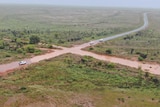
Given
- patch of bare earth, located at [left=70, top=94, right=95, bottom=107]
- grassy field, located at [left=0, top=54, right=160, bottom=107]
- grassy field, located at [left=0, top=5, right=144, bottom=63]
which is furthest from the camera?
grassy field, located at [left=0, top=5, right=144, bottom=63]

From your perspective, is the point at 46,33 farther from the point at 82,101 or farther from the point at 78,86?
the point at 82,101

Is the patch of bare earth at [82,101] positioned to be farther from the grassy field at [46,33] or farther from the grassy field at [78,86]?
the grassy field at [46,33]

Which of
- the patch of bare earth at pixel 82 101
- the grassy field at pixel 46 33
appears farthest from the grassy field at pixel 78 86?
the grassy field at pixel 46 33

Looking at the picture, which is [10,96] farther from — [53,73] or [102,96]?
[102,96]

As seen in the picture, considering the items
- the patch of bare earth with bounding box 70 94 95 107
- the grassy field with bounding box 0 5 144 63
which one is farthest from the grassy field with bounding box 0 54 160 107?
the grassy field with bounding box 0 5 144 63

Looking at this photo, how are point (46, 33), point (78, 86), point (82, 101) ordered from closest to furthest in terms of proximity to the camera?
point (82, 101)
point (78, 86)
point (46, 33)

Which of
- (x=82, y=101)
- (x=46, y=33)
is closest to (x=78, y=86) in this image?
(x=82, y=101)

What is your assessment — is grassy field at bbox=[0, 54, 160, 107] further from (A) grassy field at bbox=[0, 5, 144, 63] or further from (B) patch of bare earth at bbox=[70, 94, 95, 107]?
(A) grassy field at bbox=[0, 5, 144, 63]

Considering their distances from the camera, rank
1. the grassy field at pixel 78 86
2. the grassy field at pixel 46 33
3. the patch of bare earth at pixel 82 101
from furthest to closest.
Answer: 1. the grassy field at pixel 46 33
2. the grassy field at pixel 78 86
3. the patch of bare earth at pixel 82 101
